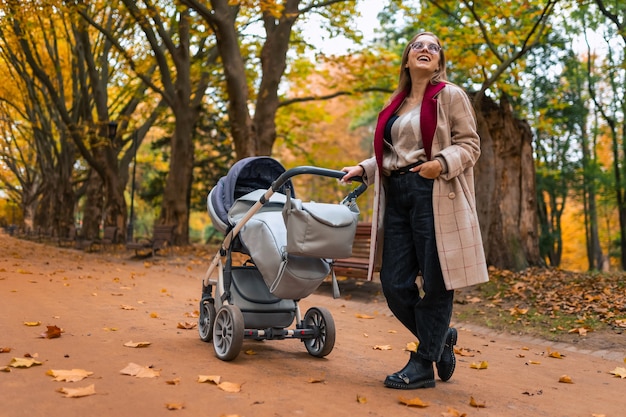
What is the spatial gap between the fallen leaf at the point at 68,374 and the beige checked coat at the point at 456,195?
2306mm

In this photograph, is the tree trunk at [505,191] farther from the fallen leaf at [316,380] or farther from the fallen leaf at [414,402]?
the fallen leaf at [414,402]

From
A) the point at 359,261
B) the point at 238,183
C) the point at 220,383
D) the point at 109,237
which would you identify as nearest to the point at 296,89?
the point at 109,237

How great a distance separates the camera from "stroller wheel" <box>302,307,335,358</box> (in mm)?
5293

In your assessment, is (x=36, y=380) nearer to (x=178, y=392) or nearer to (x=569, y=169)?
(x=178, y=392)

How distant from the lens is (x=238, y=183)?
5.96 meters

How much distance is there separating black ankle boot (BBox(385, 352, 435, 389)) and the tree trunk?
27.7ft

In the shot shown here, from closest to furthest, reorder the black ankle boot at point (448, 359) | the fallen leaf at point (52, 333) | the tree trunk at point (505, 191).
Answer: the black ankle boot at point (448, 359), the fallen leaf at point (52, 333), the tree trunk at point (505, 191)

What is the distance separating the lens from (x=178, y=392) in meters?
3.89

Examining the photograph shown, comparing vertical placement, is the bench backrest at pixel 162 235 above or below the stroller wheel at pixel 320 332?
above

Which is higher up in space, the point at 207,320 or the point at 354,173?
the point at 354,173

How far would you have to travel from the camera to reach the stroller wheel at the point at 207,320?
569 cm

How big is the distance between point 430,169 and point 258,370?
1.86 meters

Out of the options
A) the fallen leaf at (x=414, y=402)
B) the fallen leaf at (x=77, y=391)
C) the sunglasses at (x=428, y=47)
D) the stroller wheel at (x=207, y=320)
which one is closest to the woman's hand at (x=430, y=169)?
the sunglasses at (x=428, y=47)

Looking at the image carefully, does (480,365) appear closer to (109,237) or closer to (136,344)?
(136,344)
